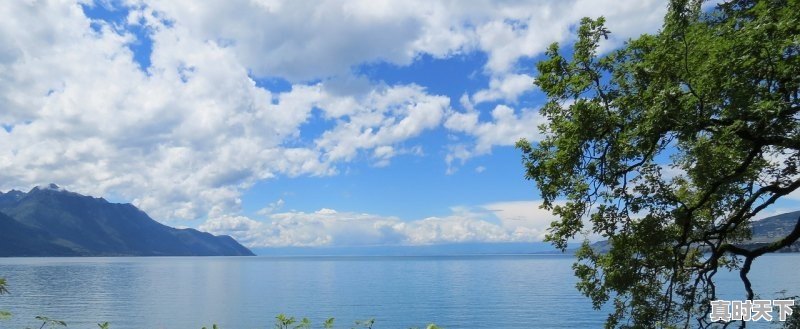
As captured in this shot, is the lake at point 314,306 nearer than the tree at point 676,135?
No

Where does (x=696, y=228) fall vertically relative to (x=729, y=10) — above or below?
below

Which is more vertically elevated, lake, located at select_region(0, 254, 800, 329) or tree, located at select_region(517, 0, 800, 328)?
tree, located at select_region(517, 0, 800, 328)

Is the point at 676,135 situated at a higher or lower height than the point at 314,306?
higher

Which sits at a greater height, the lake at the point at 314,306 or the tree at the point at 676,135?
the tree at the point at 676,135

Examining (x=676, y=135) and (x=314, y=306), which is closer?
(x=676, y=135)

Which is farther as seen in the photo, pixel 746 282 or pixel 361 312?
pixel 361 312

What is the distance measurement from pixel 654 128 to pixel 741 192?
6.03 m

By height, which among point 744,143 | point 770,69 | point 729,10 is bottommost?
point 744,143

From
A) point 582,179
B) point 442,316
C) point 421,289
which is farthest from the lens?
point 421,289

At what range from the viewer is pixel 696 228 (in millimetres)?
15969

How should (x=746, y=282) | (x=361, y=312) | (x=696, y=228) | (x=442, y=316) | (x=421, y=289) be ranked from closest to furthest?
(x=746, y=282)
(x=696, y=228)
(x=442, y=316)
(x=361, y=312)
(x=421, y=289)

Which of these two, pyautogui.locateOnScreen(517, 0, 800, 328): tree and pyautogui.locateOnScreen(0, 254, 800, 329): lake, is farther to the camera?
pyautogui.locateOnScreen(0, 254, 800, 329): lake

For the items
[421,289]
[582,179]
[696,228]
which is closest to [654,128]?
[582,179]

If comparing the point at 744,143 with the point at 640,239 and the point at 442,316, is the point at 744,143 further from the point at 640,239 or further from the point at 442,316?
the point at 442,316
